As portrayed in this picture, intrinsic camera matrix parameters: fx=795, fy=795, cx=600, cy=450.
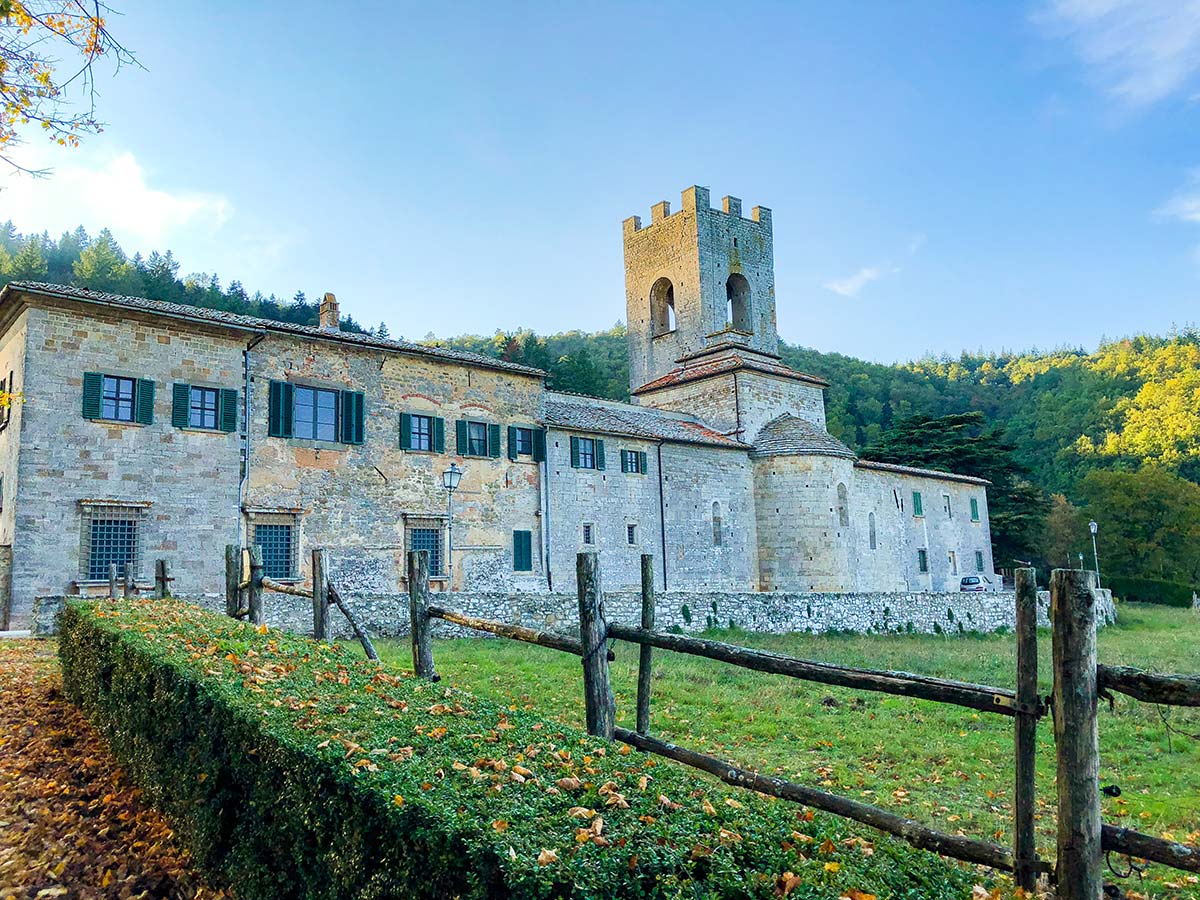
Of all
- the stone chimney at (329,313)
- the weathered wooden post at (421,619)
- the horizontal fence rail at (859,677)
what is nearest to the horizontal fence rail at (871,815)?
the horizontal fence rail at (859,677)

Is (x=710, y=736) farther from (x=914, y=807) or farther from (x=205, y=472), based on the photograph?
(x=205, y=472)

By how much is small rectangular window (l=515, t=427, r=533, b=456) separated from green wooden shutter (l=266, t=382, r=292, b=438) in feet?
23.9

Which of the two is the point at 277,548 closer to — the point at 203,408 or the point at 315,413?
the point at 315,413

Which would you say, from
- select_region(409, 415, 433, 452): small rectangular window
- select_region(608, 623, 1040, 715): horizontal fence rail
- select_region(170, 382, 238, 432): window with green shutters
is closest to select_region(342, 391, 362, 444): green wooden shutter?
select_region(409, 415, 433, 452): small rectangular window

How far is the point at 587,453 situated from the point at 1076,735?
24.2 metres

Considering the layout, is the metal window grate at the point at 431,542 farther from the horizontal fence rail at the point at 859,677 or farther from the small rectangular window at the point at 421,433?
the horizontal fence rail at the point at 859,677

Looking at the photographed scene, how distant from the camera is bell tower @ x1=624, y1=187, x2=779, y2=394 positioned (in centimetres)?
4100

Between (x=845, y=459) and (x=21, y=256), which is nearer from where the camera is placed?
(x=845, y=459)

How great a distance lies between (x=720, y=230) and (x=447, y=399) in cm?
2301

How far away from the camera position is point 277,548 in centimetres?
2105

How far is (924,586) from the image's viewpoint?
1435 inches

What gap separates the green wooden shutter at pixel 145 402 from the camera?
1931 cm

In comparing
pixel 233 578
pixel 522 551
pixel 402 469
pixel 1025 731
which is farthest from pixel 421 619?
pixel 522 551

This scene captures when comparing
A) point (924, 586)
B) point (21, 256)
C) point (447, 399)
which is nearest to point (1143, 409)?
point (924, 586)
